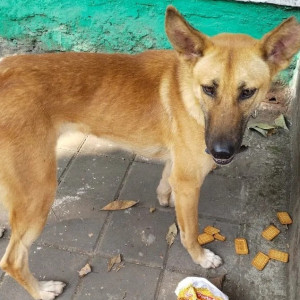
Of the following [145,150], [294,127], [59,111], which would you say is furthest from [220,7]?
[59,111]

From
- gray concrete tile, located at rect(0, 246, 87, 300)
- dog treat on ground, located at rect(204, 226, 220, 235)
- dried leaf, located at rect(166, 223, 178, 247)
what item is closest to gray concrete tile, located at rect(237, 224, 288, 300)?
dog treat on ground, located at rect(204, 226, 220, 235)

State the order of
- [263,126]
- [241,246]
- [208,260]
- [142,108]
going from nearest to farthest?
[142,108]
[208,260]
[241,246]
[263,126]

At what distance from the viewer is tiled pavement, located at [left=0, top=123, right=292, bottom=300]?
3.07 meters

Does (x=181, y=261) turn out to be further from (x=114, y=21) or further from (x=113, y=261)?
(x=114, y=21)

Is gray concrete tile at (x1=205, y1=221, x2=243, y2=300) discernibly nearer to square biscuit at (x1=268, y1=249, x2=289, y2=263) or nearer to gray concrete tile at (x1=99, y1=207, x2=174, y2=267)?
square biscuit at (x1=268, y1=249, x2=289, y2=263)

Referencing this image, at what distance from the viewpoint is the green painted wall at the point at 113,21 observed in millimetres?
4406

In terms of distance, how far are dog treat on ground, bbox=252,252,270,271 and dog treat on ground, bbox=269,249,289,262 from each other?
0.05 m

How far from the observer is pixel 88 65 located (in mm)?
2814

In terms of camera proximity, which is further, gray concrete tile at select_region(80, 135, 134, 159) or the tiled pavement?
gray concrete tile at select_region(80, 135, 134, 159)

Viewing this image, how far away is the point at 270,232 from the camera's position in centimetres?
340

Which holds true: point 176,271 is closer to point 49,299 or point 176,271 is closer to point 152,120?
point 49,299

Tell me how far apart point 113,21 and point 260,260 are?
3.19 metres

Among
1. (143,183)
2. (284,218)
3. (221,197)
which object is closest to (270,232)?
(284,218)

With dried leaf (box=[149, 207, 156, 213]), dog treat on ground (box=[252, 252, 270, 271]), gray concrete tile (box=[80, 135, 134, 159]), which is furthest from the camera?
gray concrete tile (box=[80, 135, 134, 159])
